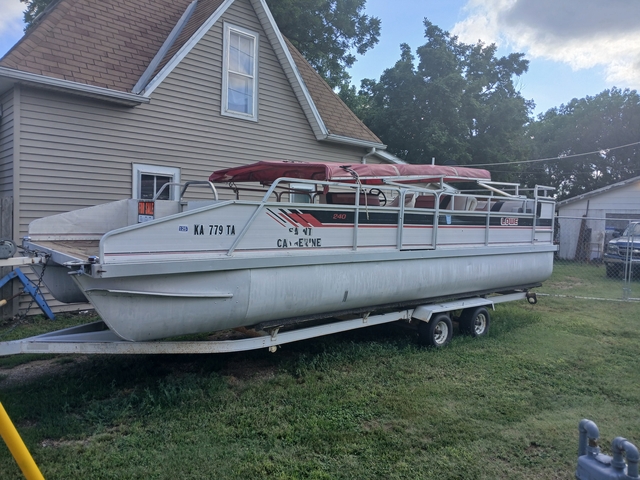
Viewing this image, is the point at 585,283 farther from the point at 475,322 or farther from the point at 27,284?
the point at 27,284

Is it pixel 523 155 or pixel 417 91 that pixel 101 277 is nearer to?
pixel 417 91

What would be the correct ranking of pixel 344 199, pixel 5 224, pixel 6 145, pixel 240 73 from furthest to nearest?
pixel 240 73 < pixel 6 145 < pixel 5 224 < pixel 344 199

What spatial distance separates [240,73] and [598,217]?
18.2 m

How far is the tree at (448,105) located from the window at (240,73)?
659 inches

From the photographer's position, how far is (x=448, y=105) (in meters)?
26.5

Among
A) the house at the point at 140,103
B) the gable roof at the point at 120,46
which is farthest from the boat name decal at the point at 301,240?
the gable roof at the point at 120,46

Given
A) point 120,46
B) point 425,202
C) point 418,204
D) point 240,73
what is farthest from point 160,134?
point 425,202

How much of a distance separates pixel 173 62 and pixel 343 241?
596cm

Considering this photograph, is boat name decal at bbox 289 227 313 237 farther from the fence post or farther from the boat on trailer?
the fence post

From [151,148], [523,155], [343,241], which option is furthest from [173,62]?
[523,155]

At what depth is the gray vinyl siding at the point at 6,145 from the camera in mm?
8227

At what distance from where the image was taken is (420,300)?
6.93 metres

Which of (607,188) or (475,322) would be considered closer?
(475,322)

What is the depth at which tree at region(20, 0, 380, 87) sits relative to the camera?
18625 mm
